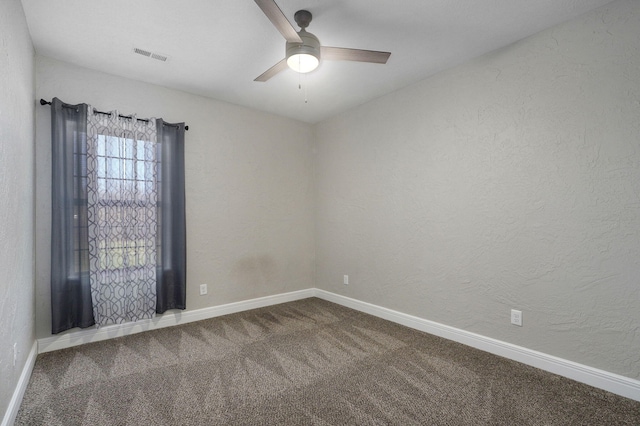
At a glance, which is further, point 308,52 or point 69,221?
point 69,221

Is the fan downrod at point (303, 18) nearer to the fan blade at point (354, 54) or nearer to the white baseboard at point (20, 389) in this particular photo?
the fan blade at point (354, 54)

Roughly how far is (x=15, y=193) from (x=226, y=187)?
6.70 feet

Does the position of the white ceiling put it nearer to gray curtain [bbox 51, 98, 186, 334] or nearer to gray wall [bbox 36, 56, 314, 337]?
gray wall [bbox 36, 56, 314, 337]

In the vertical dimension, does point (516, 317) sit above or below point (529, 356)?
above

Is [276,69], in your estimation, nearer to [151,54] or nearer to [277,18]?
[277,18]

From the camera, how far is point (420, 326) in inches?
125

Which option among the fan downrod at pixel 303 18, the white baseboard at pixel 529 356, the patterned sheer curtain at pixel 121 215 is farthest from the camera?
the patterned sheer curtain at pixel 121 215

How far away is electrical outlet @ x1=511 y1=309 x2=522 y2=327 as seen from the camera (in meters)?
2.49

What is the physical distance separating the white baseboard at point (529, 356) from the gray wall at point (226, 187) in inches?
63.3

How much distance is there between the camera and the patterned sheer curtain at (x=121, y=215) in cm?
286

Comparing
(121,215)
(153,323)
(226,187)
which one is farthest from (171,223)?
(153,323)

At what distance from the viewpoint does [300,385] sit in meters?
2.14

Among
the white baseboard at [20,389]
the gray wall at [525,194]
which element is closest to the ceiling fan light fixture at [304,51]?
the gray wall at [525,194]

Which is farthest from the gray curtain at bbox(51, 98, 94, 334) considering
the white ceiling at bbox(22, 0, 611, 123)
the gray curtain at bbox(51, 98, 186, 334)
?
the white ceiling at bbox(22, 0, 611, 123)
